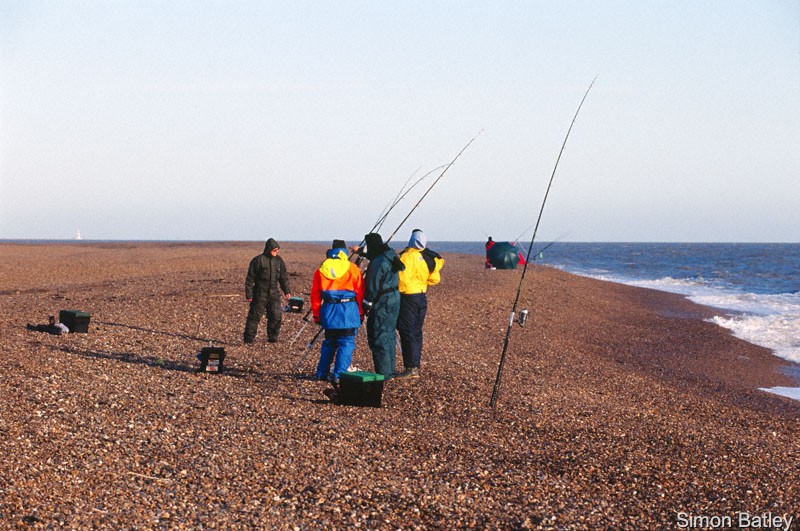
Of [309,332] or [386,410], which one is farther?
[309,332]

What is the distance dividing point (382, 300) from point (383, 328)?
0.36 metres

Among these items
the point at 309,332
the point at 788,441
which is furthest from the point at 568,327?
the point at 788,441

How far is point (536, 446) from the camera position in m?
7.50

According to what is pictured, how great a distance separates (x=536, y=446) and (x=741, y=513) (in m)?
2.13

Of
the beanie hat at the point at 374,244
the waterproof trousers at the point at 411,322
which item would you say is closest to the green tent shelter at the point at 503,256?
the waterproof trousers at the point at 411,322

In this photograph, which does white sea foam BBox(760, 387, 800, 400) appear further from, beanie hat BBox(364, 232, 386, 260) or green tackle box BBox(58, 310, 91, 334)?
green tackle box BBox(58, 310, 91, 334)

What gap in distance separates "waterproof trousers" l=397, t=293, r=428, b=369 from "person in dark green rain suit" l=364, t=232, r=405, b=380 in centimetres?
22

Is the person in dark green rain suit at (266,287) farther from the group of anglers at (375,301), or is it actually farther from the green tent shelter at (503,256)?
the green tent shelter at (503,256)

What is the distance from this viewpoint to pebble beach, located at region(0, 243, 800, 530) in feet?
18.3

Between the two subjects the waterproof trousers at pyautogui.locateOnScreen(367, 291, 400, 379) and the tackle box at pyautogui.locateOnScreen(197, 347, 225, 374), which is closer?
the waterproof trousers at pyautogui.locateOnScreen(367, 291, 400, 379)

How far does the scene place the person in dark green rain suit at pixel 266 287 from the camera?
12.7m

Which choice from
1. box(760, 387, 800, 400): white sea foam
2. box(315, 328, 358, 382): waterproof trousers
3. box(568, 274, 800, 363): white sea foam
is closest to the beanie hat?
box(315, 328, 358, 382): waterproof trousers

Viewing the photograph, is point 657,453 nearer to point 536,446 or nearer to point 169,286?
point 536,446

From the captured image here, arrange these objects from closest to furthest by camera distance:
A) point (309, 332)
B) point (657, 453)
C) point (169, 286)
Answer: point (657, 453)
point (309, 332)
point (169, 286)
